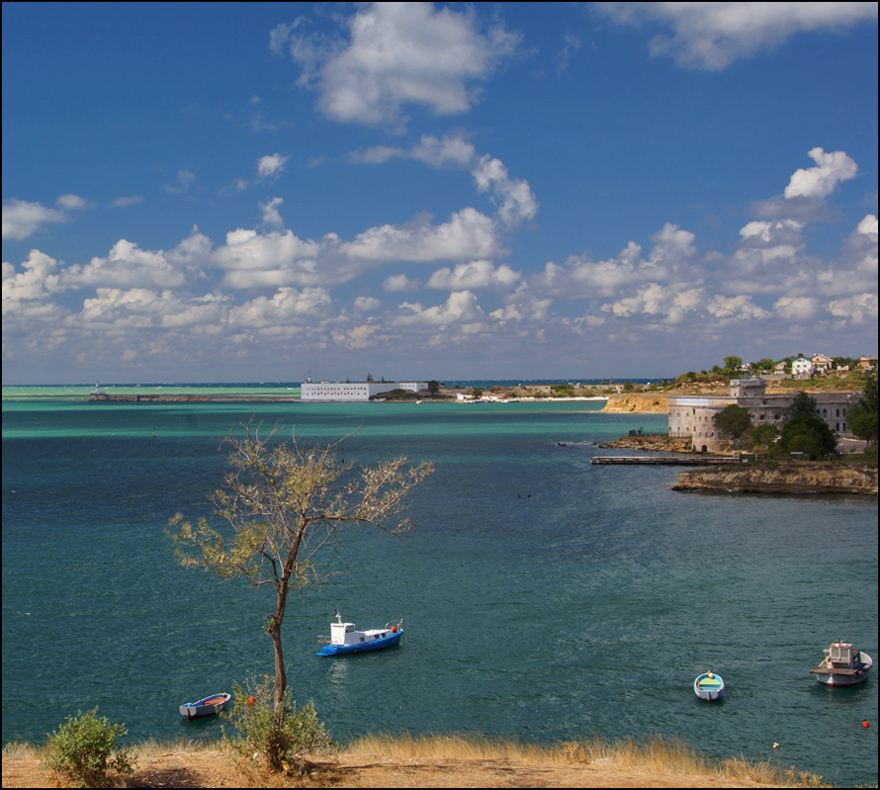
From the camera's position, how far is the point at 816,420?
81.0 meters

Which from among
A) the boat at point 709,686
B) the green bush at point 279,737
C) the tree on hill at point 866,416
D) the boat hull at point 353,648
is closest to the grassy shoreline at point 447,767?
the green bush at point 279,737

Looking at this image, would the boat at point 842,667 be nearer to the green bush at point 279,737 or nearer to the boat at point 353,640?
the boat at point 353,640

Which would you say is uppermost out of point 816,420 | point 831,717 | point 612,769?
point 816,420

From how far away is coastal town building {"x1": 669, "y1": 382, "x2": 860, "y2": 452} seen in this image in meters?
97.2

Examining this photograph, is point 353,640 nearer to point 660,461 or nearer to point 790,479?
point 790,479

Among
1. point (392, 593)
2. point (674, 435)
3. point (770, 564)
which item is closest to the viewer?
point (392, 593)

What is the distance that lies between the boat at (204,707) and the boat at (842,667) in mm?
20550

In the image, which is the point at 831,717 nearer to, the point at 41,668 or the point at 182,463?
the point at 41,668

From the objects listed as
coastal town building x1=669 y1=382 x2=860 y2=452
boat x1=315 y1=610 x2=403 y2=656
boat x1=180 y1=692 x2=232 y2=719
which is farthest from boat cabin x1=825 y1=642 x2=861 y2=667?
coastal town building x1=669 y1=382 x2=860 y2=452

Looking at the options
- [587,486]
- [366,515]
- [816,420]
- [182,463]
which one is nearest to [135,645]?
[366,515]

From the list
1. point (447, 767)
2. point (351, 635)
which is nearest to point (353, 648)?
point (351, 635)

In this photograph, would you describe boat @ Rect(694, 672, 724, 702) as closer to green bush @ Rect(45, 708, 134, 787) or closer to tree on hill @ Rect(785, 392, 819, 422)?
green bush @ Rect(45, 708, 134, 787)

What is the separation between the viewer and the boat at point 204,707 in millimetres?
23312

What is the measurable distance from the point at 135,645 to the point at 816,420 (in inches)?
2937
